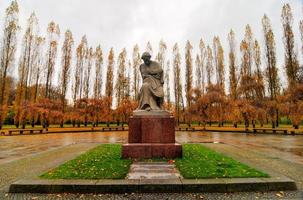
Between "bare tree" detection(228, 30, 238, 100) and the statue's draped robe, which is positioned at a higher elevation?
"bare tree" detection(228, 30, 238, 100)

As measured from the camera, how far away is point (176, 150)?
718 centimetres

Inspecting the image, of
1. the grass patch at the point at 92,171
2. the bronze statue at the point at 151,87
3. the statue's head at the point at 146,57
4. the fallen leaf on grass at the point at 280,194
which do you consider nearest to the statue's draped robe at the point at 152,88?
the bronze statue at the point at 151,87

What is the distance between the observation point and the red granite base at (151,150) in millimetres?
7120

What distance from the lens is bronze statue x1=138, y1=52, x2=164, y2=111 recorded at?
7902 mm

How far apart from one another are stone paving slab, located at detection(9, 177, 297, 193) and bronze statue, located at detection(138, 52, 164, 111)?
12.3ft

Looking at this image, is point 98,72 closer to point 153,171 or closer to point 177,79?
point 177,79

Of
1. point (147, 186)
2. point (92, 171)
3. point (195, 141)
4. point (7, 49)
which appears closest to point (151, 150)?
point (92, 171)

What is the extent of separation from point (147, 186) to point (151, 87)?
175 inches

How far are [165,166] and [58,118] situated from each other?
98.9 feet

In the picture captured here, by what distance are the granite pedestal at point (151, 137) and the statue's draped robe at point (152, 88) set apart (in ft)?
1.59

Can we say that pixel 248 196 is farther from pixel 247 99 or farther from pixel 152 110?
pixel 247 99

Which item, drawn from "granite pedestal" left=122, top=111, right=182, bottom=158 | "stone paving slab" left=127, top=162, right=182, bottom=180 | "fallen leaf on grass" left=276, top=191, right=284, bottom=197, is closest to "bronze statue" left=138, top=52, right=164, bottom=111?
"granite pedestal" left=122, top=111, right=182, bottom=158

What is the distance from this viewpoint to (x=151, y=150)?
714 centimetres

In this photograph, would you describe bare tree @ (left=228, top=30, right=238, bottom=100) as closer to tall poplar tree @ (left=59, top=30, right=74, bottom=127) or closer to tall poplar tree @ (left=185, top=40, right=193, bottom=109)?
tall poplar tree @ (left=185, top=40, right=193, bottom=109)
